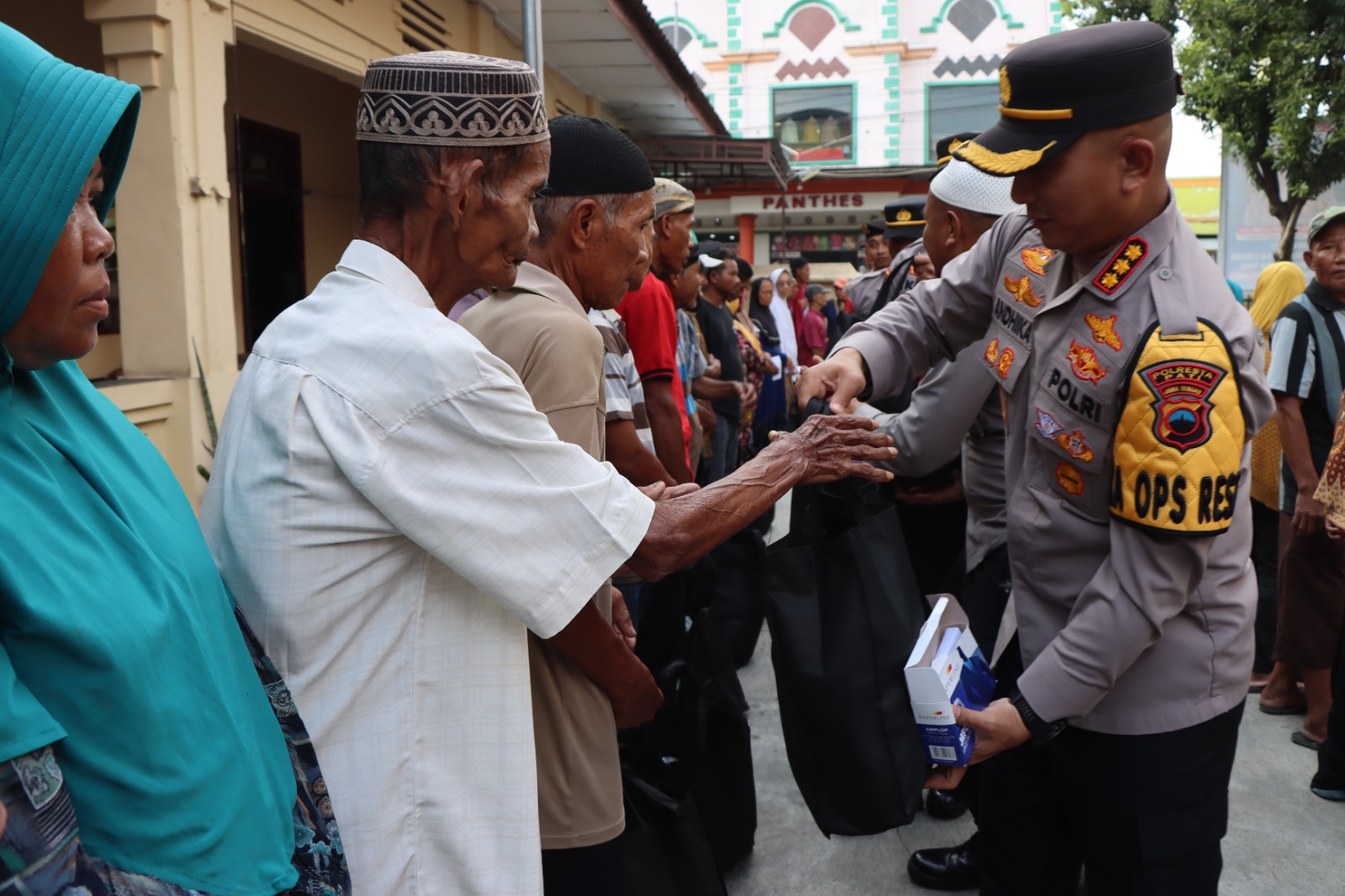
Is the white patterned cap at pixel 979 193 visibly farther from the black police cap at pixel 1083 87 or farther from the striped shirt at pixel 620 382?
the black police cap at pixel 1083 87

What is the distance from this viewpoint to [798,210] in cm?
2705

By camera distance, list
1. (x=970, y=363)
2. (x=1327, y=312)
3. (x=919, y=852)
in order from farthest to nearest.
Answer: (x=1327, y=312) < (x=919, y=852) < (x=970, y=363)

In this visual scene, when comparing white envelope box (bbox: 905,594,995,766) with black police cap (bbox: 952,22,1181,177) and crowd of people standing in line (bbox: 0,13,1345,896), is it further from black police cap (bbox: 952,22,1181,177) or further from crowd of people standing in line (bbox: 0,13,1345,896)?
black police cap (bbox: 952,22,1181,177)

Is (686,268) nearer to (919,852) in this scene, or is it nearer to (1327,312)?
(1327,312)

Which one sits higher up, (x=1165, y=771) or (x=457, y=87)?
(x=457, y=87)

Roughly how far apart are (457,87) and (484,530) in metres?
0.66

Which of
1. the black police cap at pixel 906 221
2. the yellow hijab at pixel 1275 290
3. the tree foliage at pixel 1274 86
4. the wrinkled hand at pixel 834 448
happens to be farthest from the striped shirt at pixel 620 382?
the tree foliage at pixel 1274 86

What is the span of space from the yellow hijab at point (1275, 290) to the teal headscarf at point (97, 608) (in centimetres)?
538

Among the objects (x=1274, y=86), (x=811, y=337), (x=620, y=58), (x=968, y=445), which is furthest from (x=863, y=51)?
(x=968, y=445)

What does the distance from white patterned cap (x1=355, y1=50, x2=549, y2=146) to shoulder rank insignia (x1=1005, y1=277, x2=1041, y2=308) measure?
46.4 inches

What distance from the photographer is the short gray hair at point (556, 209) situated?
7.43 ft

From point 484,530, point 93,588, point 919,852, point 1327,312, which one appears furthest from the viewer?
point 1327,312

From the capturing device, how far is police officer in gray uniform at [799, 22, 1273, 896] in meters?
1.70

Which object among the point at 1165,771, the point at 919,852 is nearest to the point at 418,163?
the point at 1165,771
